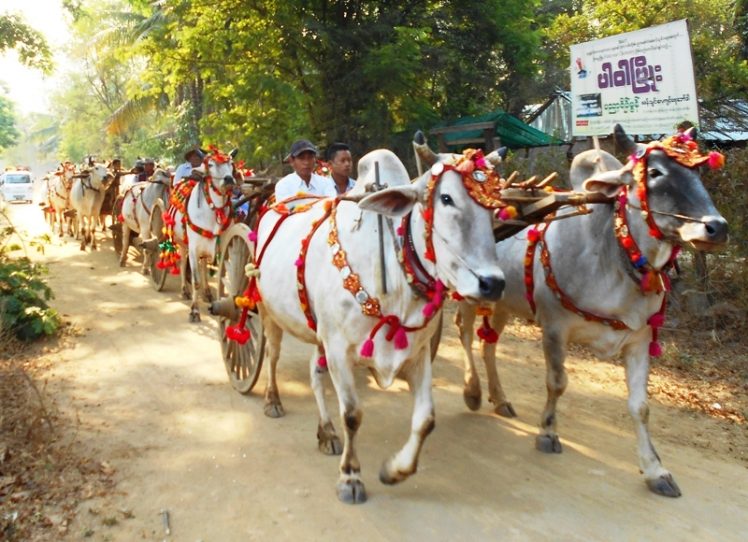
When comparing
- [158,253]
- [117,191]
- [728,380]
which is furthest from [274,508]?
[117,191]

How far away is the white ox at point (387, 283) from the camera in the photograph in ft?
9.66

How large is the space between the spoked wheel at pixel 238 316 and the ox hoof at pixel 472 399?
1.68 meters

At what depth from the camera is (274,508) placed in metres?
3.54

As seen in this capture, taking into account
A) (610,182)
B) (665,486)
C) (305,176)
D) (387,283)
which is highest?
(305,176)

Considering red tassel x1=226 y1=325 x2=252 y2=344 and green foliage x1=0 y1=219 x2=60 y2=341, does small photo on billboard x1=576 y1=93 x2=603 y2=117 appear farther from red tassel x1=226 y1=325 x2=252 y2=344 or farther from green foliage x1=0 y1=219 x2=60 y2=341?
green foliage x1=0 y1=219 x2=60 y2=341

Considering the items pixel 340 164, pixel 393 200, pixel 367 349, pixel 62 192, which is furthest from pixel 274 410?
pixel 62 192

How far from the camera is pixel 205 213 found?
25.1 ft

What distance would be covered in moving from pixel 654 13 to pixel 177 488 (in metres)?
9.82

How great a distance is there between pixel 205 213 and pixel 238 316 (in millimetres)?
2828

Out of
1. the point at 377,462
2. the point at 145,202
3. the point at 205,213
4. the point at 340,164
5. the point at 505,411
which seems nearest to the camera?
the point at 377,462

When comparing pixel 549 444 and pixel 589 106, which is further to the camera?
pixel 589 106

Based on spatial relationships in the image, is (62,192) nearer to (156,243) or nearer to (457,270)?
(156,243)

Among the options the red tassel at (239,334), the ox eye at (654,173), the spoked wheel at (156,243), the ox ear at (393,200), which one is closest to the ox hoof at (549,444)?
the ox eye at (654,173)

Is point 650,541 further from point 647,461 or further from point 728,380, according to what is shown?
point 728,380
